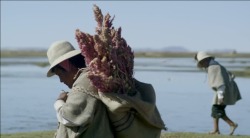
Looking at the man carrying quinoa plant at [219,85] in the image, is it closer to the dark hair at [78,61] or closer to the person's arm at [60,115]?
the dark hair at [78,61]

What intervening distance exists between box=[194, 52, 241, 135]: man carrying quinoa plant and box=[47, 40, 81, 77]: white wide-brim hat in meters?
6.77

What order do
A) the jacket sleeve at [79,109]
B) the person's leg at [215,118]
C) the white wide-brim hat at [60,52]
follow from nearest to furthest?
the jacket sleeve at [79,109] → the white wide-brim hat at [60,52] → the person's leg at [215,118]

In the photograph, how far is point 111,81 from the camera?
143 inches

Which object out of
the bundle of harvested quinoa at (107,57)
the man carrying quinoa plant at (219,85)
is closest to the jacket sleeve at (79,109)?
the bundle of harvested quinoa at (107,57)

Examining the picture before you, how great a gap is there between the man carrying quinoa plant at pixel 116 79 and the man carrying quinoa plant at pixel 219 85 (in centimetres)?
698

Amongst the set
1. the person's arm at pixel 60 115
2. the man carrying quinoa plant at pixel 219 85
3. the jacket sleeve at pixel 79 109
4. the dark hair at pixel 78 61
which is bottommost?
the man carrying quinoa plant at pixel 219 85

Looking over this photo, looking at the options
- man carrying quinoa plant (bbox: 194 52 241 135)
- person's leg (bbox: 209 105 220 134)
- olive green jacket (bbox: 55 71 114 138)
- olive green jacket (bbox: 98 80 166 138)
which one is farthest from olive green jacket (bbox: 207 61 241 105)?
olive green jacket (bbox: 55 71 114 138)

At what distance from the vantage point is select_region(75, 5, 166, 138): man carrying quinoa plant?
11.9 ft

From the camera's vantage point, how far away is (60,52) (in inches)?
160

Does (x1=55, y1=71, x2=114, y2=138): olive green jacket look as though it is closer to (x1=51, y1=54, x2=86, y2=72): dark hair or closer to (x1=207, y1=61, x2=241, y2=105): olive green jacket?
(x1=51, y1=54, x2=86, y2=72): dark hair

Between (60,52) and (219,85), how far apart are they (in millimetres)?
6918

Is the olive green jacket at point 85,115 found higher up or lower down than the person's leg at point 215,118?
higher up

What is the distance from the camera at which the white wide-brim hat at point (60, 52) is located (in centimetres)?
399

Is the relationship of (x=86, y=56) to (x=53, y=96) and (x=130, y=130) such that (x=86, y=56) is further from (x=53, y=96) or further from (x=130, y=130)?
(x=53, y=96)
